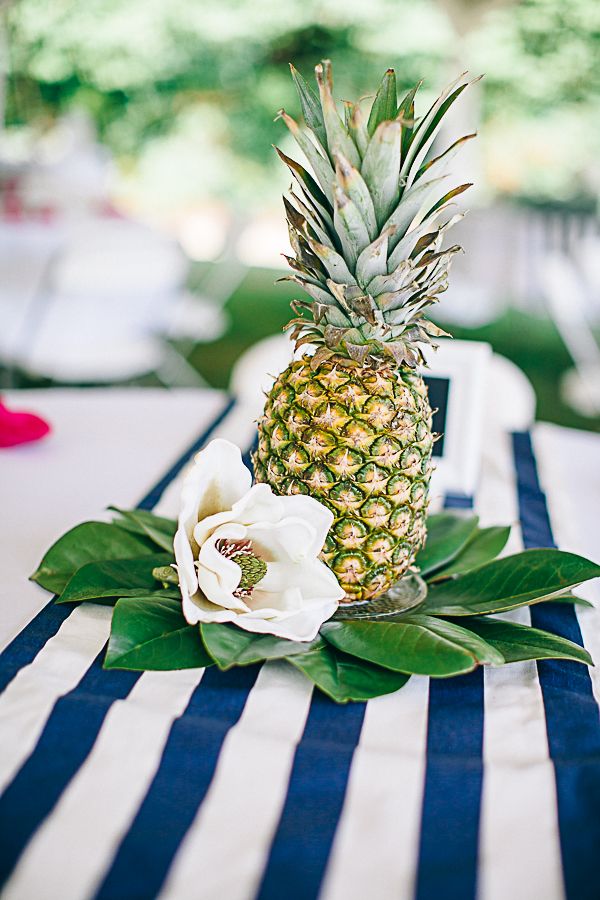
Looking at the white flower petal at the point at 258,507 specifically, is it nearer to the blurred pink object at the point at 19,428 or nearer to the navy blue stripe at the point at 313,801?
the navy blue stripe at the point at 313,801

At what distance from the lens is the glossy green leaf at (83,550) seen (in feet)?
2.65

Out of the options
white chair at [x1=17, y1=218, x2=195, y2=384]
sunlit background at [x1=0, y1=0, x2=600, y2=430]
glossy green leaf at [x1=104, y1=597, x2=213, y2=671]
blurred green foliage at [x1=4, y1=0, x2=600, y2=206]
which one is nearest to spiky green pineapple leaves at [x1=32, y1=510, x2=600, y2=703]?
glossy green leaf at [x1=104, y1=597, x2=213, y2=671]

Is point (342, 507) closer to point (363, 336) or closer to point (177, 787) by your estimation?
point (363, 336)

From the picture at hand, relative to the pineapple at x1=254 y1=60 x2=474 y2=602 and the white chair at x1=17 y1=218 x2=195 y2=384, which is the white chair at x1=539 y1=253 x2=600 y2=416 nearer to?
the white chair at x1=17 y1=218 x2=195 y2=384

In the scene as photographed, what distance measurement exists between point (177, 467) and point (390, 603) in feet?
1.79

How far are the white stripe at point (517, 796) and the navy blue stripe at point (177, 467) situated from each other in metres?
0.56

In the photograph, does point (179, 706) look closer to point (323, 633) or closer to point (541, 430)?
point (323, 633)

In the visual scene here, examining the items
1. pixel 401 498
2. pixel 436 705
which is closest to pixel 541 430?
pixel 401 498

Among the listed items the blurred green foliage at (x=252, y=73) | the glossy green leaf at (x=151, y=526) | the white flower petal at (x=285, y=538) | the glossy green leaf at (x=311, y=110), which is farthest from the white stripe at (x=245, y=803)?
the blurred green foliage at (x=252, y=73)

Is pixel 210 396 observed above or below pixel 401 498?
below

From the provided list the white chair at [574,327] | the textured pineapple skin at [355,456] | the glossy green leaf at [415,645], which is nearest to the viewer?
the glossy green leaf at [415,645]

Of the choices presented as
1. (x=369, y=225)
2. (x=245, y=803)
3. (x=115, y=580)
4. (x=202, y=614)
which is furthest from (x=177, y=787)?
(x=369, y=225)

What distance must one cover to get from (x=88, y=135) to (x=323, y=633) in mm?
6632

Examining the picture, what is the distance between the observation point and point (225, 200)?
9508mm
